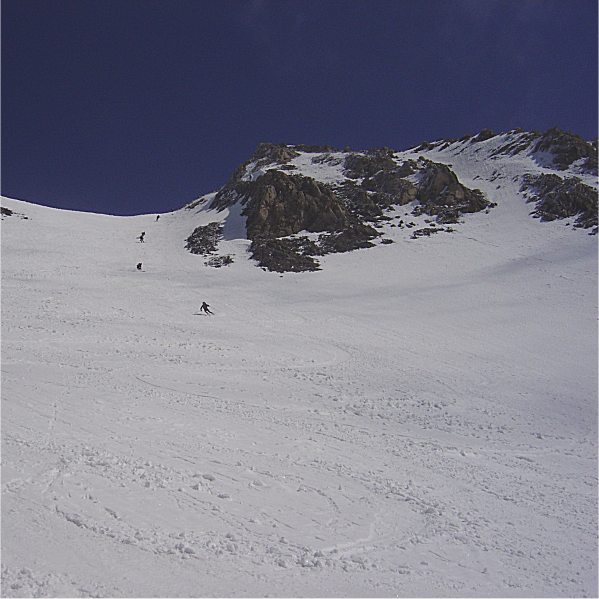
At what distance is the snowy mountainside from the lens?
39750mm

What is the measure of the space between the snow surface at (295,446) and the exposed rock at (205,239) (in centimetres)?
1471

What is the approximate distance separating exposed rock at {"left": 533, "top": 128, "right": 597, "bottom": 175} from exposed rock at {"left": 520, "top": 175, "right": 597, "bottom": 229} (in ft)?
19.8

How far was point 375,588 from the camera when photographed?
207 inches

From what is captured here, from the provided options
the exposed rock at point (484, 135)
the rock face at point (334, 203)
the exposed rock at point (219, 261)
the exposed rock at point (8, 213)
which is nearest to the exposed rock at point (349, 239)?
the rock face at point (334, 203)

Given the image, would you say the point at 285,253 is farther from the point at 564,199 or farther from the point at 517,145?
the point at 517,145

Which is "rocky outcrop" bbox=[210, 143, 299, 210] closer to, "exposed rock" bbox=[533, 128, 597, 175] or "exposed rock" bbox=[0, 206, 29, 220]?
"exposed rock" bbox=[0, 206, 29, 220]

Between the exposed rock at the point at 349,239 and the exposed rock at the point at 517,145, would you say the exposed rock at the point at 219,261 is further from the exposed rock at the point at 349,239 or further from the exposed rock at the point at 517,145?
the exposed rock at the point at 517,145

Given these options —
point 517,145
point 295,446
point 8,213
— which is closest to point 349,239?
Answer: point 295,446

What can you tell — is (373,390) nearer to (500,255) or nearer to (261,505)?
(261,505)

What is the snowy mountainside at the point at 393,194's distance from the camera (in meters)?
39.8

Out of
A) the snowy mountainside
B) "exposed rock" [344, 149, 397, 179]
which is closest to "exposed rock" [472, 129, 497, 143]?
the snowy mountainside

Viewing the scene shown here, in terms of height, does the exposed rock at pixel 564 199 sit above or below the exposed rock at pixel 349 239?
above

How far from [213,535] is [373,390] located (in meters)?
7.46

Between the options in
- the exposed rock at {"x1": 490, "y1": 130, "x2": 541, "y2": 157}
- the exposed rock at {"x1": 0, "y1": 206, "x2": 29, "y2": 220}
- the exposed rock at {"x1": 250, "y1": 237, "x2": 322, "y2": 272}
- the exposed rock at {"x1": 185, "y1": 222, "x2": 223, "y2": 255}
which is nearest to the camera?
the exposed rock at {"x1": 250, "y1": 237, "x2": 322, "y2": 272}
